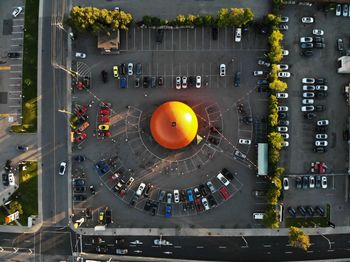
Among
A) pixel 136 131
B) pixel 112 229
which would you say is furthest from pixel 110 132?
pixel 112 229

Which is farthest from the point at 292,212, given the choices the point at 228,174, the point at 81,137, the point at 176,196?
the point at 81,137

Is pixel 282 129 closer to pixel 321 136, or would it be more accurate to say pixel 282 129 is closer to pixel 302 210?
pixel 321 136

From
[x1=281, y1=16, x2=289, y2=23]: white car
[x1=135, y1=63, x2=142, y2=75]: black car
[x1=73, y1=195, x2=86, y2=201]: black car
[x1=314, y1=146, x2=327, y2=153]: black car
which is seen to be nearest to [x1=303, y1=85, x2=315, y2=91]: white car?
[x1=314, y1=146, x2=327, y2=153]: black car

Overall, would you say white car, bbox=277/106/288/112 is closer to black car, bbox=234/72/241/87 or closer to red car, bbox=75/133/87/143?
black car, bbox=234/72/241/87

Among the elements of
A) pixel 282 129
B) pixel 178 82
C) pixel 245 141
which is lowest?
pixel 245 141

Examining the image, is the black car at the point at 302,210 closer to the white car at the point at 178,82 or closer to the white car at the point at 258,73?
the white car at the point at 258,73

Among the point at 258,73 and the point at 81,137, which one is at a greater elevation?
the point at 258,73
